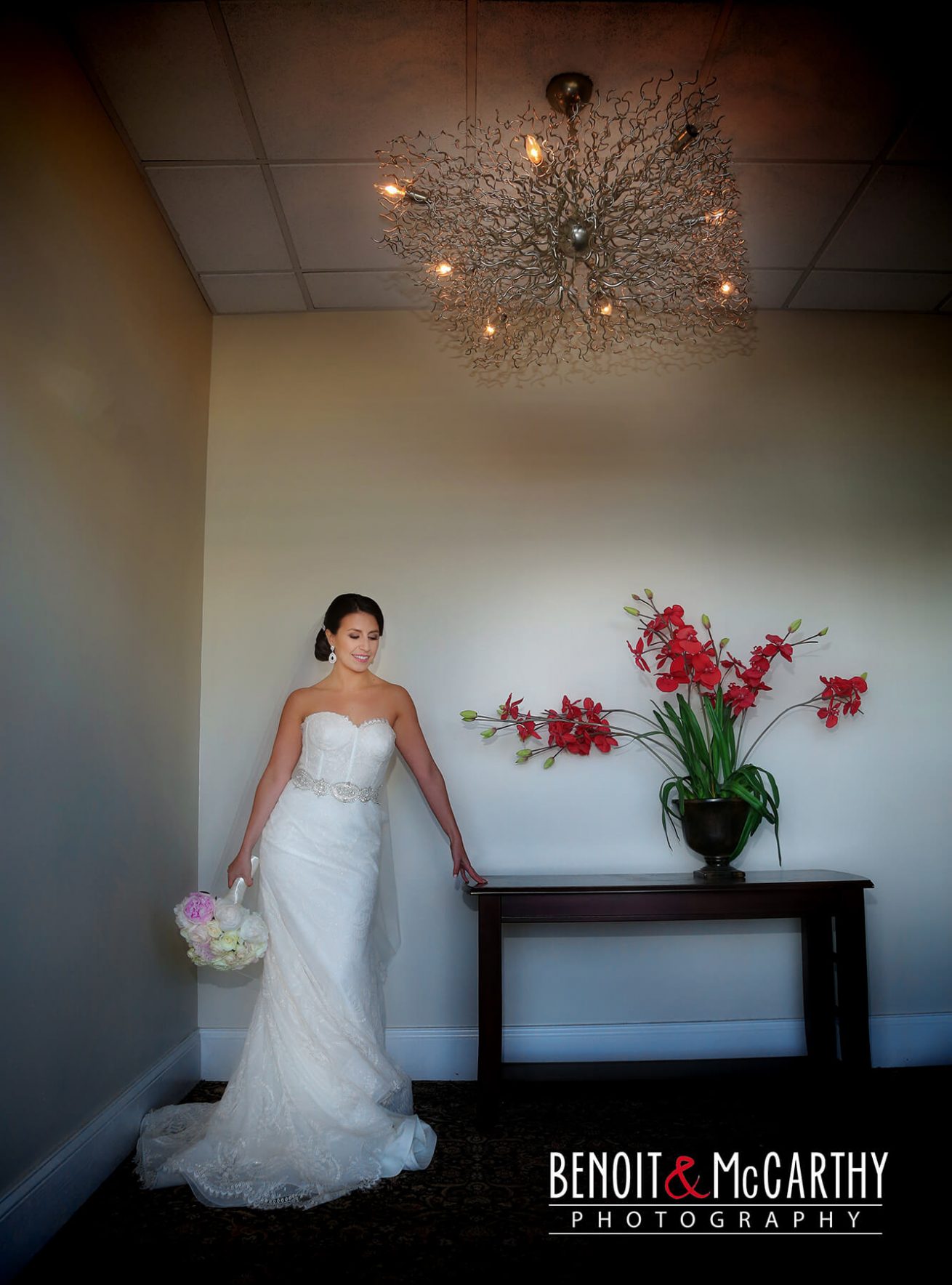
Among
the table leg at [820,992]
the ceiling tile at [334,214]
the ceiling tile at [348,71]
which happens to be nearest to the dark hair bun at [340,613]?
the ceiling tile at [334,214]

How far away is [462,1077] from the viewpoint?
127 inches

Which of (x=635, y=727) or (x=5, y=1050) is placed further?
(x=635, y=727)

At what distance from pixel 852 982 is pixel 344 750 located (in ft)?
6.51

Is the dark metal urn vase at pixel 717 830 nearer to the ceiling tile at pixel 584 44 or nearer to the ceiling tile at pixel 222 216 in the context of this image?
the ceiling tile at pixel 584 44

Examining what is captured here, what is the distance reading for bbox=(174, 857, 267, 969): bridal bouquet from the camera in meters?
2.49

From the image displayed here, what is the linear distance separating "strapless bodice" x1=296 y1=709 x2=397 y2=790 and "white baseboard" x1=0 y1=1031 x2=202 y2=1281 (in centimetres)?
114

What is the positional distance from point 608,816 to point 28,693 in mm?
2191

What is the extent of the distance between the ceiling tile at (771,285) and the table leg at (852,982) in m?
2.49

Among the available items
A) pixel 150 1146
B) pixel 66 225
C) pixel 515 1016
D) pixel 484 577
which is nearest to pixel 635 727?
pixel 484 577

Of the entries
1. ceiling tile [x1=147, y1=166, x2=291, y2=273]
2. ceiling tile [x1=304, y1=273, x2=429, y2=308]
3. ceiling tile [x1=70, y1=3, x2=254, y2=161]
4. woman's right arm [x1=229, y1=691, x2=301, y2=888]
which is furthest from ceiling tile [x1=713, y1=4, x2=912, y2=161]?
woman's right arm [x1=229, y1=691, x2=301, y2=888]

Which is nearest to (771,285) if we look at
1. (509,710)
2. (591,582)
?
(591,582)

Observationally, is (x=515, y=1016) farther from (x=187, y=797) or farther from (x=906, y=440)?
(x=906, y=440)

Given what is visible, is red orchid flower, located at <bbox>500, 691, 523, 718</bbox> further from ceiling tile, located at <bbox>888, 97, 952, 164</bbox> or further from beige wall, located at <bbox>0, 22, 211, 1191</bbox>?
ceiling tile, located at <bbox>888, 97, 952, 164</bbox>

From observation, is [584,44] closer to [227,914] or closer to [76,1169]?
[227,914]
